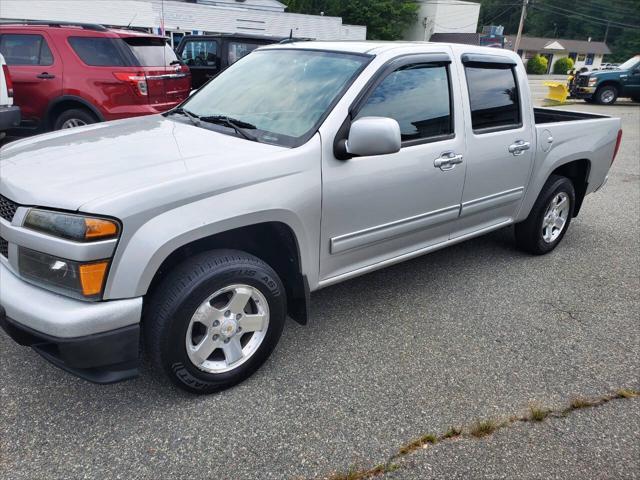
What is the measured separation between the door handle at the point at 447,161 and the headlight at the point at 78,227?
206 cm

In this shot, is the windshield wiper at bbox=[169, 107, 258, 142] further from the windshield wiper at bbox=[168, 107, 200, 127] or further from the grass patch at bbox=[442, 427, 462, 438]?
the grass patch at bbox=[442, 427, 462, 438]

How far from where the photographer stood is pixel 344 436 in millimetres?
2408

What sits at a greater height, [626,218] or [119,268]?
[119,268]

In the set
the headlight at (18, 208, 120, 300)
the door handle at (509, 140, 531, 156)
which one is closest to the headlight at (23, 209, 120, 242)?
the headlight at (18, 208, 120, 300)

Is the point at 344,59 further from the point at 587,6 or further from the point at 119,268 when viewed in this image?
the point at 587,6

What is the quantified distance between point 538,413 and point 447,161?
1.63 m

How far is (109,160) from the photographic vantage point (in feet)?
8.34

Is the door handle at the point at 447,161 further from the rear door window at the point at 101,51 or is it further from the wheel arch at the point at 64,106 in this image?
the rear door window at the point at 101,51

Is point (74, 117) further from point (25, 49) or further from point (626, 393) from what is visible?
point (626, 393)

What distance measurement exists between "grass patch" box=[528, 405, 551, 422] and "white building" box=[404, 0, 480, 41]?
6237 cm

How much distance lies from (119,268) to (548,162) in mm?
3618

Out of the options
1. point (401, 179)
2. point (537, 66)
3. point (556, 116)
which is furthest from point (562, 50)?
point (401, 179)

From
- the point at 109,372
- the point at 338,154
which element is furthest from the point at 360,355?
the point at 109,372

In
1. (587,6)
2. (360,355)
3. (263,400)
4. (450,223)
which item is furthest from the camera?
(587,6)
